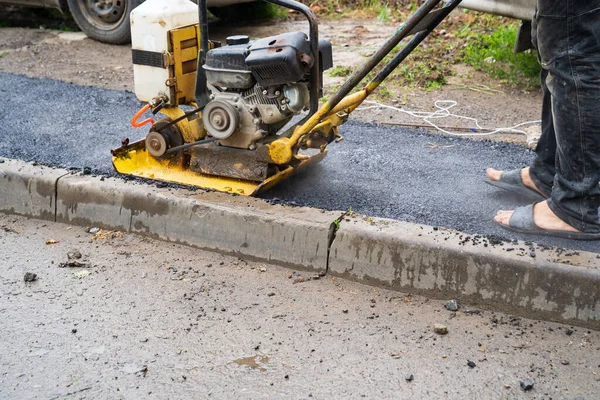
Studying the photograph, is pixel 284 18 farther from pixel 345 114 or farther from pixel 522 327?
pixel 522 327

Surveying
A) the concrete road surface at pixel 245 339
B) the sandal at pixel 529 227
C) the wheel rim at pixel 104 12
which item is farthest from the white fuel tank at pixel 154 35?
the wheel rim at pixel 104 12

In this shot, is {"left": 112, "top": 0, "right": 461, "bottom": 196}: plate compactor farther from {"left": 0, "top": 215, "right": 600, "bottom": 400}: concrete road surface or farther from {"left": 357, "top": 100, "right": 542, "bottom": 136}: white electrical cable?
{"left": 357, "top": 100, "right": 542, "bottom": 136}: white electrical cable

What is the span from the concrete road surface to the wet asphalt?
22.1 inches

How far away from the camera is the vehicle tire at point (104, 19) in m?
7.67

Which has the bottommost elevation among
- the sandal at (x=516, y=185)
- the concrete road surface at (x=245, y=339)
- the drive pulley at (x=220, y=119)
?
the concrete road surface at (x=245, y=339)

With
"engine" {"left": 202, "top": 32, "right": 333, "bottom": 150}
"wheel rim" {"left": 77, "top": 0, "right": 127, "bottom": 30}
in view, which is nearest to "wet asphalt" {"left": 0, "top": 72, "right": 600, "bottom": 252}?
→ "engine" {"left": 202, "top": 32, "right": 333, "bottom": 150}

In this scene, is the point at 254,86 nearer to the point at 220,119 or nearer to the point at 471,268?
the point at 220,119

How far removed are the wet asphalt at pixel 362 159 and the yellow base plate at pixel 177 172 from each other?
4.5 inches

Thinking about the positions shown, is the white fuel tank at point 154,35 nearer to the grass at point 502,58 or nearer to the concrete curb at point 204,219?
the concrete curb at point 204,219

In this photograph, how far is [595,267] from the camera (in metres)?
2.96

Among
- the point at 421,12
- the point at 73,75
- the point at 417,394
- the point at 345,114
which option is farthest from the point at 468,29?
the point at 417,394

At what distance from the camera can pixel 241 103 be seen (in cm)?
373

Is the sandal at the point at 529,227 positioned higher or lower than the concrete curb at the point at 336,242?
higher

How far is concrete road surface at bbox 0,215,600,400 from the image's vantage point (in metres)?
2.59
